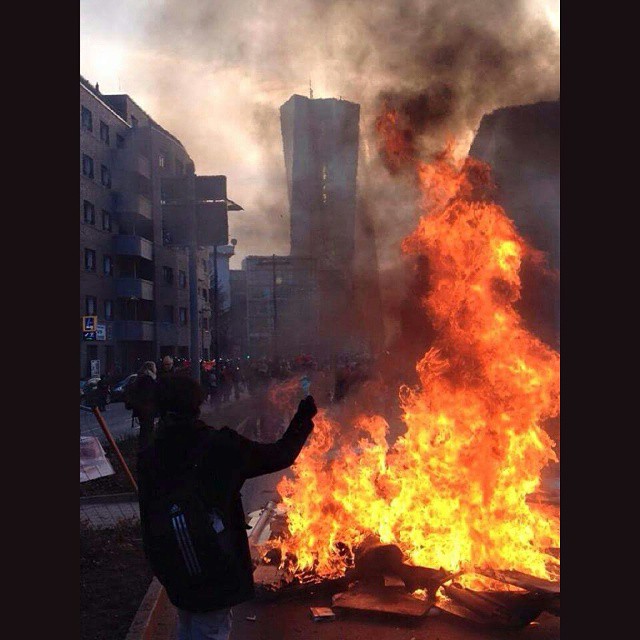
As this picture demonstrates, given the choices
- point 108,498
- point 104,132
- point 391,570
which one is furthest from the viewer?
point 104,132

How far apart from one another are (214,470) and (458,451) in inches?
151

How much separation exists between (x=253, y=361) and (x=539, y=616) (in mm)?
15154

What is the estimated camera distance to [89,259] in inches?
1430

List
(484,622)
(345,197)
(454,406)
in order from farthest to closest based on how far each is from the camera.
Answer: (345,197)
(454,406)
(484,622)

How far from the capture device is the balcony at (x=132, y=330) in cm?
3866

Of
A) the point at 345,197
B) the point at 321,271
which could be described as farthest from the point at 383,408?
the point at 345,197

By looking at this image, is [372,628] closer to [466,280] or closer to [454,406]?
[454,406]

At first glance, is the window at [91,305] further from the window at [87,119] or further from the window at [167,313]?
the window at [87,119]

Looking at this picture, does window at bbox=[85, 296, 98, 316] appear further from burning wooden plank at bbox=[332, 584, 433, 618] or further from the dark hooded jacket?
the dark hooded jacket

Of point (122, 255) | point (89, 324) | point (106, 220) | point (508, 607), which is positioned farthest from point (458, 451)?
point (122, 255)

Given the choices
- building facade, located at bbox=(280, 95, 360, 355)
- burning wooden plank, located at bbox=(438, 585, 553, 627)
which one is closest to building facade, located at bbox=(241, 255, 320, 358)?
building facade, located at bbox=(280, 95, 360, 355)

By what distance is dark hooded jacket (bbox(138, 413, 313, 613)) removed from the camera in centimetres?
295

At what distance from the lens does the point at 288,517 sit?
6656 millimetres

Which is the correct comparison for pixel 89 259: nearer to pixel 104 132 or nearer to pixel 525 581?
pixel 104 132
